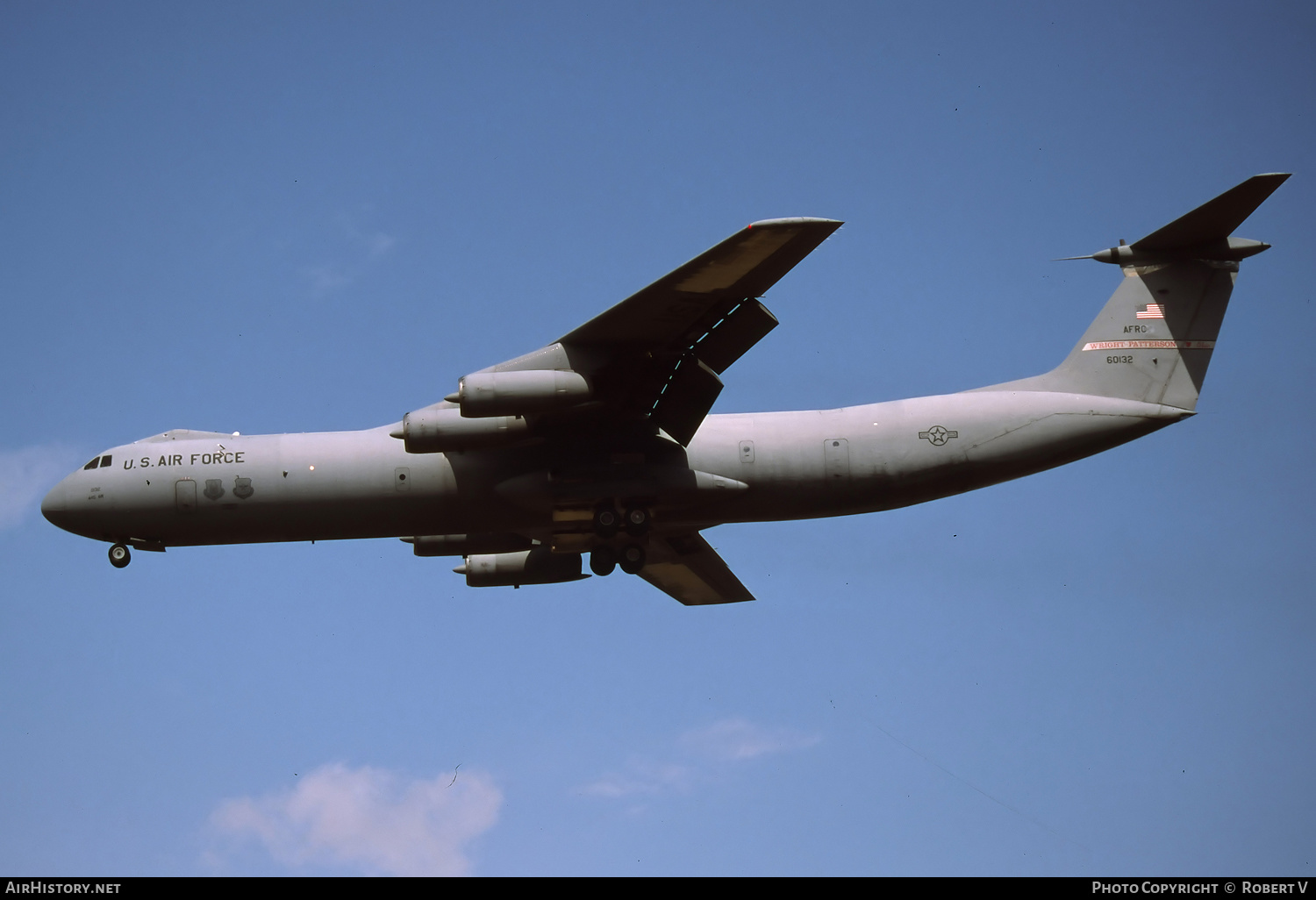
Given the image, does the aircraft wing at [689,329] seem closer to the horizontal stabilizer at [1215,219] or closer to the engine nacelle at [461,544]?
the engine nacelle at [461,544]

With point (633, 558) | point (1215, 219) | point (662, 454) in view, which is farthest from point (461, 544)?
point (1215, 219)

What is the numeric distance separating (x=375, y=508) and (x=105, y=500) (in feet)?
12.3

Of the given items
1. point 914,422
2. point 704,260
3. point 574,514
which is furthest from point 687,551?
point 704,260

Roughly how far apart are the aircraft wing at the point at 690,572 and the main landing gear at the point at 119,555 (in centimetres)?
724

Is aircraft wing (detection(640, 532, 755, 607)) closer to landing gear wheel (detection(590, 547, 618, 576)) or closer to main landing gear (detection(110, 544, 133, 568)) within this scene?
landing gear wheel (detection(590, 547, 618, 576))

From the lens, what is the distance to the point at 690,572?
19.7 metres

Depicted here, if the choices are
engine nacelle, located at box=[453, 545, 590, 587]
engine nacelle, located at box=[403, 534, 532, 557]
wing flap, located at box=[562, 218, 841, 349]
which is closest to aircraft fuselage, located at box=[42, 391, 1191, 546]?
engine nacelle, located at box=[403, 534, 532, 557]

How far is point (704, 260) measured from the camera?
1407 centimetres

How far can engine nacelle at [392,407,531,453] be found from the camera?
15.3m

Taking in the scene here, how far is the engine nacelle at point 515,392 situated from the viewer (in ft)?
48.3

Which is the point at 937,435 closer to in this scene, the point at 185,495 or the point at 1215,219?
the point at 1215,219

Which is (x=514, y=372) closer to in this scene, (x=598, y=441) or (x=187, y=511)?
(x=598, y=441)

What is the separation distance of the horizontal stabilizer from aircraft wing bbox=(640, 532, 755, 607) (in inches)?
304

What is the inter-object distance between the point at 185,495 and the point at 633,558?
20.0 feet
